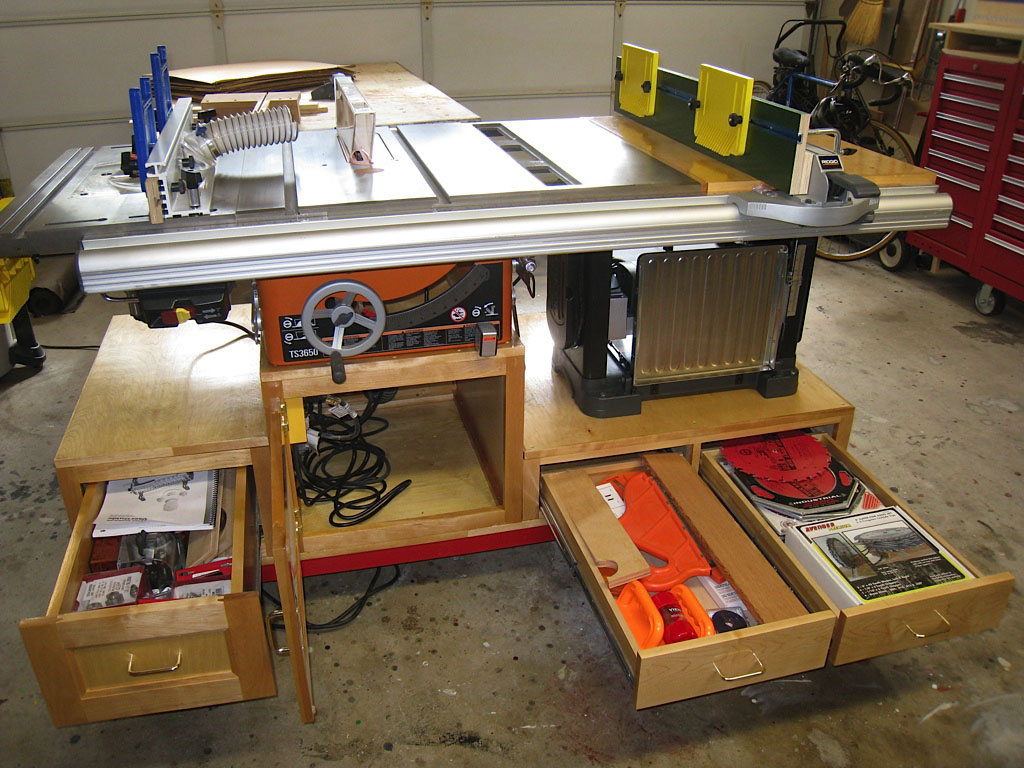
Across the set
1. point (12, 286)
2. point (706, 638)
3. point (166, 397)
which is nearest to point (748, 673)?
point (706, 638)

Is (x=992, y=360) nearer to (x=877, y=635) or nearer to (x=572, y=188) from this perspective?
(x=877, y=635)

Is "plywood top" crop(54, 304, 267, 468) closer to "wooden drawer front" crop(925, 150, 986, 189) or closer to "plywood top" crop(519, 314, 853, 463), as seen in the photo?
"plywood top" crop(519, 314, 853, 463)

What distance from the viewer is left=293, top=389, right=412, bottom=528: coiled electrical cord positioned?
1759mm

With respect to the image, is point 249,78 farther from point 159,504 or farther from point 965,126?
point 965,126

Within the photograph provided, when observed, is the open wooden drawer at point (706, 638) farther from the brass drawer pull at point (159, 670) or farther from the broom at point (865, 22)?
the broom at point (865, 22)

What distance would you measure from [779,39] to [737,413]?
346cm

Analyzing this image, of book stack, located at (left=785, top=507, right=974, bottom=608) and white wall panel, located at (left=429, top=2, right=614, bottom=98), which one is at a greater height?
white wall panel, located at (left=429, top=2, right=614, bottom=98)

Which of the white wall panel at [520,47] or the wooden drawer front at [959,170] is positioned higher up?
the white wall panel at [520,47]

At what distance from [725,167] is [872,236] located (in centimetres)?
261

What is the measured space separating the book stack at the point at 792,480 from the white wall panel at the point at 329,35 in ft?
10.4

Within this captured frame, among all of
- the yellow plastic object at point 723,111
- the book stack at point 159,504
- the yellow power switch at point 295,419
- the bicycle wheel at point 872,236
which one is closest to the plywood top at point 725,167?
the yellow plastic object at point 723,111

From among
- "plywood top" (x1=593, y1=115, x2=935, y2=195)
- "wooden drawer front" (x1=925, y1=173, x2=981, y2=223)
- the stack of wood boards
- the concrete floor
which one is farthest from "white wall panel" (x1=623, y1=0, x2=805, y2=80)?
the concrete floor

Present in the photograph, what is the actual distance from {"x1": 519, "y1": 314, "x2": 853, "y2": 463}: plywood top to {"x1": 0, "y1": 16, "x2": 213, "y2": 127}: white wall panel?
3054 millimetres

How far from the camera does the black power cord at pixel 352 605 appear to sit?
5.63ft
